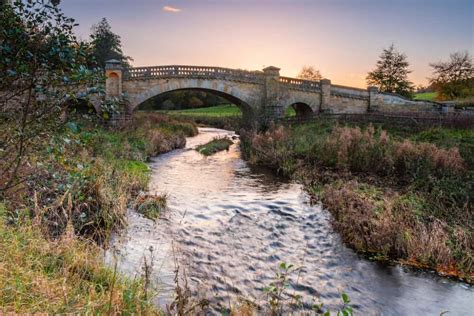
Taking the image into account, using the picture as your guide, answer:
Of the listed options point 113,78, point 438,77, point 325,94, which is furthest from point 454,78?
point 113,78

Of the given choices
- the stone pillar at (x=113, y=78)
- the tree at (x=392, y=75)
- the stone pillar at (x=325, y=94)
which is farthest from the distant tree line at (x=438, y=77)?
the stone pillar at (x=113, y=78)

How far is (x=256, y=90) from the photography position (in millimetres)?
27891

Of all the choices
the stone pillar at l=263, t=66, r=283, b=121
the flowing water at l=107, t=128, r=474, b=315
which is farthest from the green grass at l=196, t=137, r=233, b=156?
the flowing water at l=107, t=128, r=474, b=315

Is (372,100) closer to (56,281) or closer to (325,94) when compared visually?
(325,94)

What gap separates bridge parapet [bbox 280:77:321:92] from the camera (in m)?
28.7

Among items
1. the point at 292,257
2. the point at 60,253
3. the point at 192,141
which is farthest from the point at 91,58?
the point at 192,141

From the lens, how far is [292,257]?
21.4 feet

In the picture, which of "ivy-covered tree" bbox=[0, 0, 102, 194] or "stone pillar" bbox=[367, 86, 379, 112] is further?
"stone pillar" bbox=[367, 86, 379, 112]

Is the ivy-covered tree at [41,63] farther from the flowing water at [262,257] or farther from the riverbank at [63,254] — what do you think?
the flowing water at [262,257]

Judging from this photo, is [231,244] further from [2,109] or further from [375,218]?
[2,109]

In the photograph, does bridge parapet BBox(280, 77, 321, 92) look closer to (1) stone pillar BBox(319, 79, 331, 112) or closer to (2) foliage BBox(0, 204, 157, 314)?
(1) stone pillar BBox(319, 79, 331, 112)

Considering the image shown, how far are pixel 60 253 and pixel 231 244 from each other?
10.8 ft

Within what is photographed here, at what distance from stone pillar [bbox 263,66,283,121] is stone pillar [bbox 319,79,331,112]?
3993 millimetres

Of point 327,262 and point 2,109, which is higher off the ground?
point 2,109
